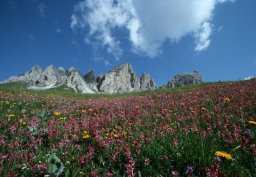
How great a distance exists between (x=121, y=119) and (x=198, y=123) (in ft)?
8.64

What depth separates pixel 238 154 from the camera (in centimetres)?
457

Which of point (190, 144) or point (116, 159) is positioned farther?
point (116, 159)

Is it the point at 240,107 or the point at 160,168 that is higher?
the point at 240,107

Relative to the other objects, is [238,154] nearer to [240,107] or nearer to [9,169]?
[240,107]

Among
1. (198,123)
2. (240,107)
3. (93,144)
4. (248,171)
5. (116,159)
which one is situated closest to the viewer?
(248,171)

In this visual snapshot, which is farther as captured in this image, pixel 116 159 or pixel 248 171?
pixel 116 159

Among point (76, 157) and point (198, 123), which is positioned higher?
point (198, 123)

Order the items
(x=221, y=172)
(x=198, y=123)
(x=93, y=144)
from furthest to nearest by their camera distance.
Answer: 1. (x=198, y=123)
2. (x=93, y=144)
3. (x=221, y=172)

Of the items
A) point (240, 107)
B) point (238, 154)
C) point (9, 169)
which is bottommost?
point (9, 169)

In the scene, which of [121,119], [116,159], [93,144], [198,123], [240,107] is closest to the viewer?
[116,159]

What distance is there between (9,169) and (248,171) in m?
4.11

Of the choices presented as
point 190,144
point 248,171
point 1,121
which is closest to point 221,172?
point 248,171

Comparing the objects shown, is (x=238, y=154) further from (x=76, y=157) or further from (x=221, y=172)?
(x=76, y=157)

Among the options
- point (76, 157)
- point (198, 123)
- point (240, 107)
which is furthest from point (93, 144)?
point (240, 107)
